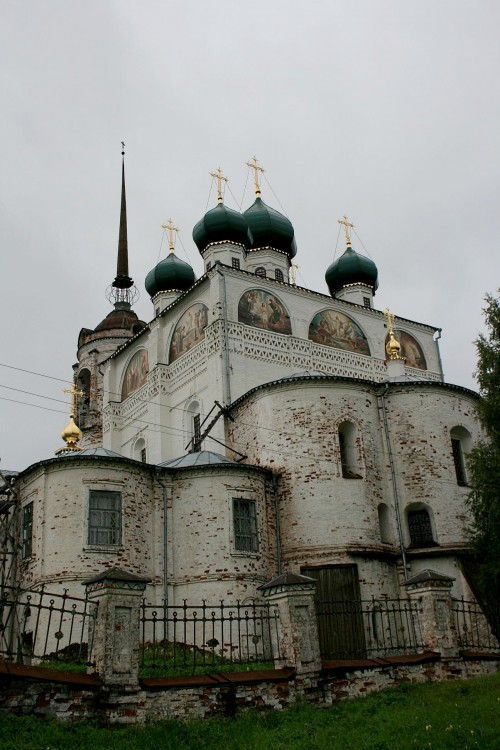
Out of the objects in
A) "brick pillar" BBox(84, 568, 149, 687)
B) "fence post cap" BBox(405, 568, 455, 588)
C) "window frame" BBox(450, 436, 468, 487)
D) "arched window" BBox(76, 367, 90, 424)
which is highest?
"arched window" BBox(76, 367, 90, 424)

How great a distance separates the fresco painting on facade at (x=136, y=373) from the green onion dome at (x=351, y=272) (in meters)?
7.43

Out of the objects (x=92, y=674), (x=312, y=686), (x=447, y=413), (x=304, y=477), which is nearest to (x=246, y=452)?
(x=304, y=477)

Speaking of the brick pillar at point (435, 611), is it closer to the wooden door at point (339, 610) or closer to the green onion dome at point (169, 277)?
the wooden door at point (339, 610)

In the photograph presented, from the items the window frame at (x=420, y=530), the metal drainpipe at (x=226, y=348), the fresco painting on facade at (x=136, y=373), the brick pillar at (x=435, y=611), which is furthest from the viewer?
the fresco painting on facade at (x=136, y=373)

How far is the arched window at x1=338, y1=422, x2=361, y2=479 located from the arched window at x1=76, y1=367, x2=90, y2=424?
1500 cm

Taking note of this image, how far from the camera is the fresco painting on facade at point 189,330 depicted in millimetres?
24642

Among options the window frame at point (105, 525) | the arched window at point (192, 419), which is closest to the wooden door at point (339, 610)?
the window frame at point (105, 525)

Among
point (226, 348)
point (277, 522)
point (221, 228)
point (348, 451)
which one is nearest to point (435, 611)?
point (277, 522)

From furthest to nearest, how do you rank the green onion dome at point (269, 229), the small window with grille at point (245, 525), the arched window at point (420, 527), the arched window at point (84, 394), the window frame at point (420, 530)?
the arched window at point (84, 394), the green onion dome at point (269, 229), the arched window at point (420, 527), the window frame at point (420, 530), the small window with grille at point (245, 525)

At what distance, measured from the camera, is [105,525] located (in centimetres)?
1759

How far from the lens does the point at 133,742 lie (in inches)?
356

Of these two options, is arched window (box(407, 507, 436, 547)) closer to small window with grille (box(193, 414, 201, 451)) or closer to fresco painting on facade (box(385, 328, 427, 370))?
small window with grille (box(193, 414, 201, 451))

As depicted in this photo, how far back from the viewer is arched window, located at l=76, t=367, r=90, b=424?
32562 mm

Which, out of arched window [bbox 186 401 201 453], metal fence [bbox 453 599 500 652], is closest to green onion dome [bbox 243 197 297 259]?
arched window [bbox 186 401 201 453]
